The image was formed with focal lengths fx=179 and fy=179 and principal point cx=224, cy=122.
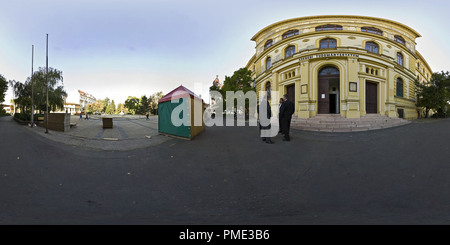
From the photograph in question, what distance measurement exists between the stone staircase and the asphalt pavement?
5.56m

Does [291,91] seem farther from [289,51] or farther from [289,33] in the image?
[289,33]

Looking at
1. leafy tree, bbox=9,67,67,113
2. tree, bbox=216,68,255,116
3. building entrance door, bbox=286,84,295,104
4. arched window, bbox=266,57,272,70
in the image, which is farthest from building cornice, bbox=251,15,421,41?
leafy tree, bbox=9,67,67,113

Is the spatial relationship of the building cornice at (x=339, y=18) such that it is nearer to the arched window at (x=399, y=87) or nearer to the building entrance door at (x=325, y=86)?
the building entrance door at (x=325, y=86)

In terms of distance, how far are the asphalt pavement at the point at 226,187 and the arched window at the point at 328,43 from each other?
12.6m

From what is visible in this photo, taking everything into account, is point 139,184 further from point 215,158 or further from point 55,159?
point 55,159

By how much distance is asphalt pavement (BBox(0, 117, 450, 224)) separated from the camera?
2801mm

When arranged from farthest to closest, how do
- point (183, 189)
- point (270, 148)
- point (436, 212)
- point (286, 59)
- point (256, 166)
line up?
point (286, 59) < point (270, 148) < point (256, 166) < point (183, 189) < point (436, 212)

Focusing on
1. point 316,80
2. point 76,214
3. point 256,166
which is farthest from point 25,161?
point 316,80

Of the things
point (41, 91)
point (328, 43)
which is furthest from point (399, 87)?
point (41, 91)

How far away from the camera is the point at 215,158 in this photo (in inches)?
214

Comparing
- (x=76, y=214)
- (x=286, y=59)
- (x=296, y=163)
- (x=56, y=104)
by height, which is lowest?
(x=76, y=214)

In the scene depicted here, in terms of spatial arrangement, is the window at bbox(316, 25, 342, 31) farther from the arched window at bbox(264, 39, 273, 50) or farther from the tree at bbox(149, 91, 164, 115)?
the tree at bbox(149, 91, 164, 115)

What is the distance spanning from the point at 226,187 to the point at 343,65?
15631 mm

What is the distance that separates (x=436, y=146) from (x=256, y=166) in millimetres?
6332
